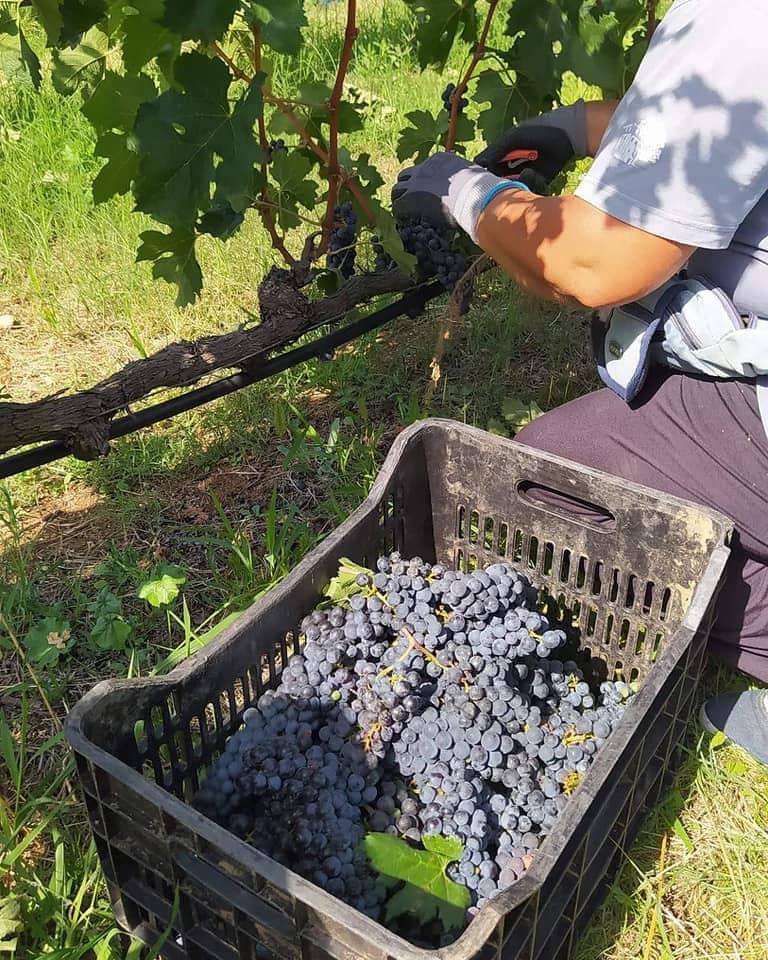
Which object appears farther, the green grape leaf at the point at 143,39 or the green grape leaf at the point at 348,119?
the green grape leaf at the point at 348,119

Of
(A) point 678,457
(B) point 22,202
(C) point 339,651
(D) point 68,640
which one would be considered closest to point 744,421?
(A) point 678,457

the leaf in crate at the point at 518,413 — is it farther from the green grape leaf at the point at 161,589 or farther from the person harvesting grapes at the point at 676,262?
the green grape leaf at the point at 161,589

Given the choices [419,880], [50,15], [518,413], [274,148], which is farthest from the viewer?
[518,413]

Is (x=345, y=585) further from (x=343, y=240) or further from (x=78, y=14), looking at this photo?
(x=78, y=14)

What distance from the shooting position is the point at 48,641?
6.60 feet

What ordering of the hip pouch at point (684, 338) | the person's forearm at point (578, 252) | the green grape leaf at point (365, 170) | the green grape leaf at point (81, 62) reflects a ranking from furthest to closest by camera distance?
1. the green grape leaf at point (365, 170)
2. the green grape leaf at point (81, 62)
3. the hip pouch at point (684, 338)
4. the person's forearm at point (578, 252)

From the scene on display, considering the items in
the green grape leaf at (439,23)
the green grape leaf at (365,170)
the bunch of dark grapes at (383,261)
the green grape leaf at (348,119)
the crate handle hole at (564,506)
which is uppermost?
the green grape leaf at (439,23)

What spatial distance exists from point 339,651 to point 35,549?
44.1 inches

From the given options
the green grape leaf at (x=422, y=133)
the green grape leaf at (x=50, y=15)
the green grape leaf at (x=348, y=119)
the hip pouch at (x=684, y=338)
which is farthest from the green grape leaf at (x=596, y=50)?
the green grape leaf at (x=50, y=15)

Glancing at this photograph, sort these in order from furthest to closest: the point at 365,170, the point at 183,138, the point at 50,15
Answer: the point at 365,170 < the point at 183,138 < the point at 50,15

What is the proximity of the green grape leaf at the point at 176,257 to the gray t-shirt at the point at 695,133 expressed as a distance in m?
0.96

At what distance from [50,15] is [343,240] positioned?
0.88 meters

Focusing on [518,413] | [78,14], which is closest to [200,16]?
[78,14]

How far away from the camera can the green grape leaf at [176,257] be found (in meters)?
2.12
